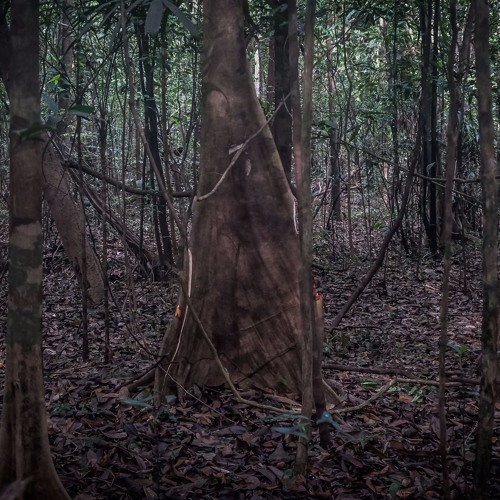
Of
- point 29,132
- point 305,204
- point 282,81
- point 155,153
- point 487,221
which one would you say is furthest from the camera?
point 155,153

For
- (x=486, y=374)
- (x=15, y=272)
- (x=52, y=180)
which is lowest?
(x=486, y=374)

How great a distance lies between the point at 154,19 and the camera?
3135 millimetres

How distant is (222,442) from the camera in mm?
3650

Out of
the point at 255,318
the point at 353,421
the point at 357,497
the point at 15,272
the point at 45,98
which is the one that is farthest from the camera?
the point at 255,318

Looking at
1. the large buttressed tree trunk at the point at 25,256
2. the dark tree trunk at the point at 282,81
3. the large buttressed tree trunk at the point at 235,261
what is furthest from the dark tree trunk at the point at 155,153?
the large buttressed tree trunk at the point at 25,256

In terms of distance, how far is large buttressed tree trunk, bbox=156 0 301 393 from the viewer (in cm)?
431

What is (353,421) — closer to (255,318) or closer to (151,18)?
(255,318)

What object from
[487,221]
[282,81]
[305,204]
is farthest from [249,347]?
[282,81]

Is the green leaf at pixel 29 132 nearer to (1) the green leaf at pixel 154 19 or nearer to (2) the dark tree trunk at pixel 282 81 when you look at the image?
(1) the green leaf at pixel 154 19

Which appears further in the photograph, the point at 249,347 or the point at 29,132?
the point at 249,347

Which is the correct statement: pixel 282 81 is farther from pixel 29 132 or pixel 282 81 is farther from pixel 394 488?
pixel 29 132

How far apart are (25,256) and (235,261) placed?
6.70 feet

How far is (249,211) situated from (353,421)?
1.50m

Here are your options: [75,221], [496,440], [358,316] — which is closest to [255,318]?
[496,440]
